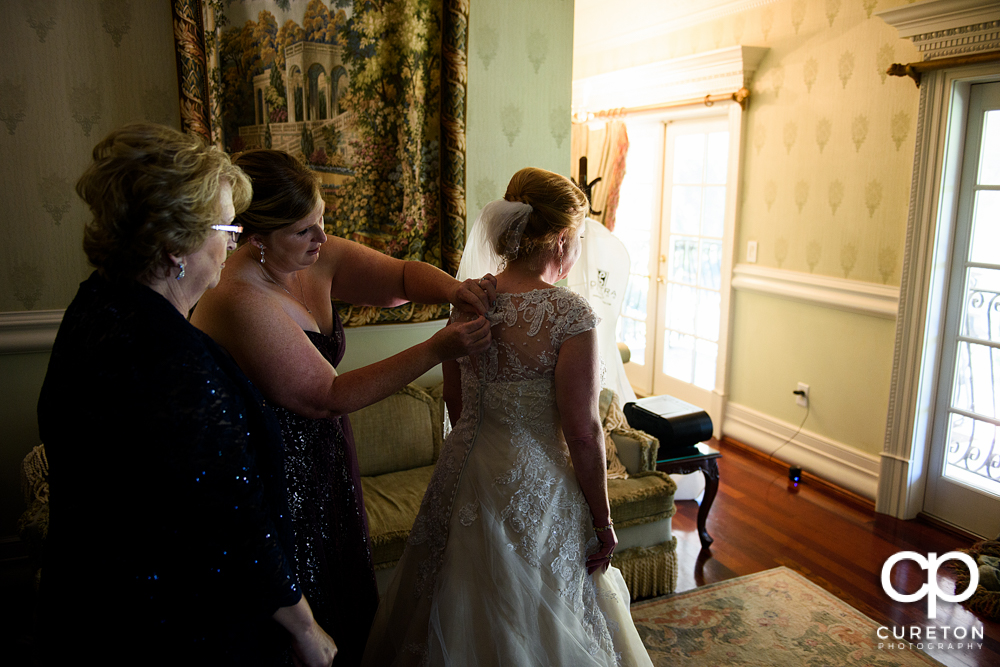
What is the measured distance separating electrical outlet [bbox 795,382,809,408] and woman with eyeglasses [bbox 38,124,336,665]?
3.92 meters

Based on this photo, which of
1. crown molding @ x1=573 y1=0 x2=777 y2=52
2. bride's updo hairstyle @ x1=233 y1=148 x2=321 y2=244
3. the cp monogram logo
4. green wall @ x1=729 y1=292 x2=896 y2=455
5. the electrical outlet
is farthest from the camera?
crown molding @ x1=573 y1=0 x2=777 y2=52

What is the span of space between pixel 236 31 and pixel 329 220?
0.78 meters

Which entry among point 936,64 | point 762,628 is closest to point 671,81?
Result: point 936,64

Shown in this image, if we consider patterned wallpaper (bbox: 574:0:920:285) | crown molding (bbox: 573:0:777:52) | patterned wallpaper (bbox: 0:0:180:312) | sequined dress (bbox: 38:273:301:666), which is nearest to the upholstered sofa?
patterned wallpaper (bbox: 0:0:180:312)

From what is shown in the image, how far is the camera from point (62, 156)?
2.48m

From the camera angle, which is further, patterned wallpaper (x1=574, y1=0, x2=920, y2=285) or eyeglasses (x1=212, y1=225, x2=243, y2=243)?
patterned wallpaper (x1=574, y1=0, x2=920, y2=285)

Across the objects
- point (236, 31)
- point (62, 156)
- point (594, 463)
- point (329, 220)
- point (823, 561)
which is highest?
point (236, 31)

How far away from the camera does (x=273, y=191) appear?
136 centimetres

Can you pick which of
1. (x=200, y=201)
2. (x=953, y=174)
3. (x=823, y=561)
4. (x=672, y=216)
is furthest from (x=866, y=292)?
(x=200, y=201)

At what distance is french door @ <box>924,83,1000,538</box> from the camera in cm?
317

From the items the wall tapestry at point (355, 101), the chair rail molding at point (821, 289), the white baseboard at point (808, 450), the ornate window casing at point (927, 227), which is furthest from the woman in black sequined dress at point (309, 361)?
the white baseboard at point (808, 450)

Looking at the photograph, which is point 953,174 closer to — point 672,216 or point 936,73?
point 936,73

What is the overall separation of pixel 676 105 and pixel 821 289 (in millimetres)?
1875

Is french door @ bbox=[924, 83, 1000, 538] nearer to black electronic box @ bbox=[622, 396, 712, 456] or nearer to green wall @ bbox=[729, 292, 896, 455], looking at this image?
green wall @ bbox=[729, 292, 896, 455]
